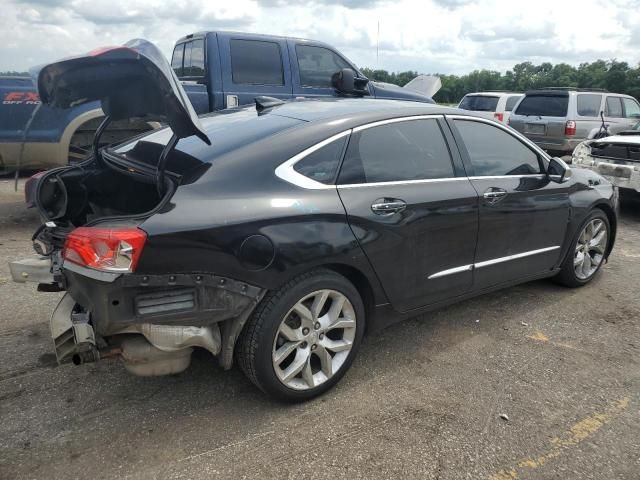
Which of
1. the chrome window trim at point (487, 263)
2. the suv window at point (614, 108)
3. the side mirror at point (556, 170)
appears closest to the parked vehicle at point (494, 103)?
the suv window at point (614, 108)

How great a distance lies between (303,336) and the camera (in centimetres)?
281

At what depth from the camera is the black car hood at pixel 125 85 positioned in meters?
2.50

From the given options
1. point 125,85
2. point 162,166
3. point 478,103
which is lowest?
point 478,103

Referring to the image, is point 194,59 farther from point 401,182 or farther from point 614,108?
point 614,108

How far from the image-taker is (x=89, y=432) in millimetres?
2615

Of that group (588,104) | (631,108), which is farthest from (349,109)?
(631,108)

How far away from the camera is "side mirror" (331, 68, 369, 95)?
700 cm

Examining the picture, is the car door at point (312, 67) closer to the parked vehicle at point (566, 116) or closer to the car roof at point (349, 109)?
the car roof at point (349, 109)

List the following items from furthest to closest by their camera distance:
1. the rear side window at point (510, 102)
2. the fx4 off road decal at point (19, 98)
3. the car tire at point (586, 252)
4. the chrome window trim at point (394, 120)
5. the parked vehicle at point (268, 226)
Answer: the rear side window at point (510, 102) < the fx4 off road decal at point (19, 98) < the car tire at point (586, 252) < the chrome window trim at point (394, 120) < the parked vehicle at point (268, 226)

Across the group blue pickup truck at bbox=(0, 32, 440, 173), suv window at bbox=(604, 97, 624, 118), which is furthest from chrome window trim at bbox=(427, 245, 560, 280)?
suv window at bbox=(604, 97, 624, 118)

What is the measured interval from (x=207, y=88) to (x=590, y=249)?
4.85 meters

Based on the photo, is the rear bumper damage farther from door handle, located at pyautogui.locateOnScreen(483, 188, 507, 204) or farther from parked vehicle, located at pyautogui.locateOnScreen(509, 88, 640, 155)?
parked vehicle, located at pyautogui.locateOnScreen(509, 88, 640, 155)

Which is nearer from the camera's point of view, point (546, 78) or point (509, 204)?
point (509, 204)

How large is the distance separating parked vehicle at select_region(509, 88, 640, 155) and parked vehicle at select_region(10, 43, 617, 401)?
8772mm
